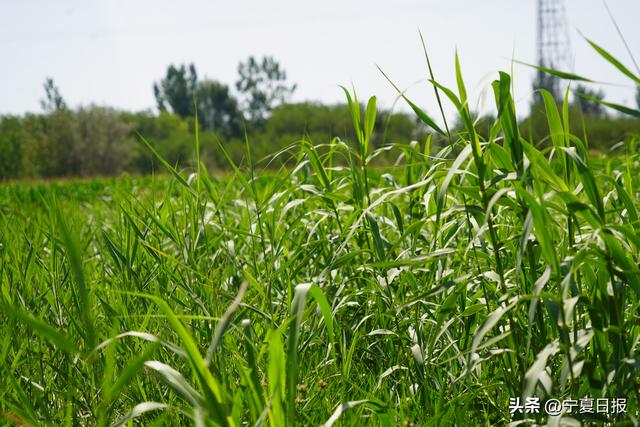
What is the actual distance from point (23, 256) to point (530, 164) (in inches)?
69.0

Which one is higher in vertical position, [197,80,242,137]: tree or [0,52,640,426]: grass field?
[197,80,242,137]: tree

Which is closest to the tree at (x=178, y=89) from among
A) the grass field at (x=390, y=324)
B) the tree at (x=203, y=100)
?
the tree at (x=203, y=100)

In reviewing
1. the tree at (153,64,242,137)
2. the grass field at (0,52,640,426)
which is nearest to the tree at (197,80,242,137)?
the tree at (153,64,242,137)

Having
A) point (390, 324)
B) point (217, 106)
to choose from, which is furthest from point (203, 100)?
point (390, 324)

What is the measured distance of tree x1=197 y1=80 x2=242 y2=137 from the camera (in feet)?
203

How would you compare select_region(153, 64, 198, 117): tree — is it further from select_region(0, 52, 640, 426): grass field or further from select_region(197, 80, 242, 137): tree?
select_region(0, 52, 640, 426): grass field

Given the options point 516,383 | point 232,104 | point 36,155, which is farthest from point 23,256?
point 232,104

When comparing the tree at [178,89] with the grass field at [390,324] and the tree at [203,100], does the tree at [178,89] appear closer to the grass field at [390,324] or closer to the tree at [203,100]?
the tree at [203,100]

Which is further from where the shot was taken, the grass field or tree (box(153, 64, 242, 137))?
tree (box(153, 64, 242, 137))

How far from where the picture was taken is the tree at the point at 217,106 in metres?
61.9

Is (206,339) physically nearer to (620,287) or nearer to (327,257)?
(327,257)

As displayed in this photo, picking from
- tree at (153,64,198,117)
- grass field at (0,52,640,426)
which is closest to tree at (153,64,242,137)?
tree at (153,64,198,117)

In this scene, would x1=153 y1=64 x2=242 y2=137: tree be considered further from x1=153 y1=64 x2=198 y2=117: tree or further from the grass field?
the grass field

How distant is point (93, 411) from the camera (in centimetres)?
139
